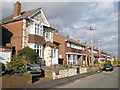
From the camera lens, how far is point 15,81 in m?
9.39

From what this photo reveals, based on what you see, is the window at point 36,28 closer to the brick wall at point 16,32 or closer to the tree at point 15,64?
the brick wall at point 16,32

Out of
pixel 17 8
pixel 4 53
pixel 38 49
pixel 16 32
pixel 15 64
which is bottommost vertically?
pixel 15 64

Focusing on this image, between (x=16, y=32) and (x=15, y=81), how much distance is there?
12.5 m

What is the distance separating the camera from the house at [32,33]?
20055 mm

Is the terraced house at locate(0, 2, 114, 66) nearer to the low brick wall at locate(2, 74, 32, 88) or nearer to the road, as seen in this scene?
the road

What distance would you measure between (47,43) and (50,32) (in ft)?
10.3

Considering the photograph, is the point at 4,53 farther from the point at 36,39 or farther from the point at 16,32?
the point at 36,39

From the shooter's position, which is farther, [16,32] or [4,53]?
[16,32]

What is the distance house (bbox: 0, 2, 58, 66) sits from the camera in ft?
65.8

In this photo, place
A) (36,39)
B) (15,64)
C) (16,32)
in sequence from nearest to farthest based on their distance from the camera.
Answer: (15,64)
(36,39)
(16,32)

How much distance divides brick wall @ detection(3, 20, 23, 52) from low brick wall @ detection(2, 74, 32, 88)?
9886 mm

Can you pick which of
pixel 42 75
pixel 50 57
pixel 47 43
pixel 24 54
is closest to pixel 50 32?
pixel 47 43

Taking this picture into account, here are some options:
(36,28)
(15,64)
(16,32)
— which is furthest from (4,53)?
(36,28)

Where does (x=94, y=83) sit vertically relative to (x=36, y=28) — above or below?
below
